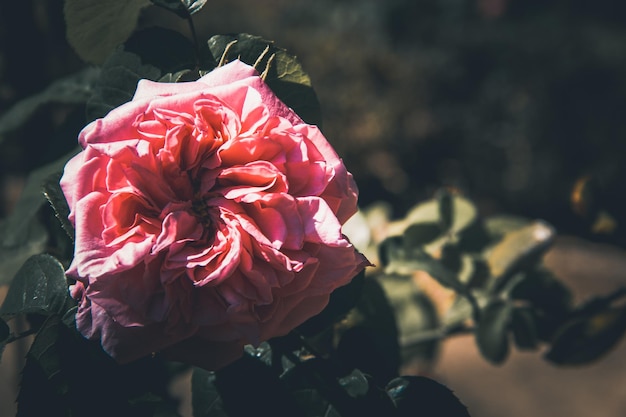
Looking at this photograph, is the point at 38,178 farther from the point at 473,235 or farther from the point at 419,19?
the point at 419,19

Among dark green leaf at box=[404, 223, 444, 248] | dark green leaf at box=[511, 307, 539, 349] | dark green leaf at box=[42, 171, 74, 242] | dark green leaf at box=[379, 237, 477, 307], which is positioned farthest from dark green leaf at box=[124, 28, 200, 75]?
dark green leaf at box=[511, 307, 539, 349]

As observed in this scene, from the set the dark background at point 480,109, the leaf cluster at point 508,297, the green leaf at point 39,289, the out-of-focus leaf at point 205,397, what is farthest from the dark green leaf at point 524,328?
the dark background at point 480,109

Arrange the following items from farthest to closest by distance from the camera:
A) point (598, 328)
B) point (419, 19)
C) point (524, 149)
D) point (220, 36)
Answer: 1. point (419, 19)
2. point (524, 149)
3. point (598, 328)
4. point (220, 36)

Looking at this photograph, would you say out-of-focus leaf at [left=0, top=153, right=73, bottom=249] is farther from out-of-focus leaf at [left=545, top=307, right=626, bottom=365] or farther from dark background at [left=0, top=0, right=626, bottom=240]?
dark background at [left=0, top=0, right=626, bottom=240]

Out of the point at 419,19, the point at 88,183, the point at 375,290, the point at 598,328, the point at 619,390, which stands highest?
the point at 88,183

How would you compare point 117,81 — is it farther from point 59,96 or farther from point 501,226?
point 501,226

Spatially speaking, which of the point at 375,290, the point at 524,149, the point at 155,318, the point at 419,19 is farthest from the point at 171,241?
the point at 419,19

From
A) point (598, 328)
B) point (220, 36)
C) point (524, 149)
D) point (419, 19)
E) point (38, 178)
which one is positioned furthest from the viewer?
point (419, 19)
